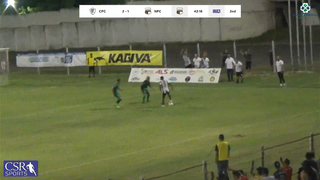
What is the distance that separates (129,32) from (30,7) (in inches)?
509

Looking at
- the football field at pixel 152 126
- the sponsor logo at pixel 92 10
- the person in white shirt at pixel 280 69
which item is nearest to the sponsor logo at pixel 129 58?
the football field at pixel 152 126

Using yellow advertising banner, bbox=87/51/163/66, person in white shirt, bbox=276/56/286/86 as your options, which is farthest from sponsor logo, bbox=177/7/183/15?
person in white shirt, bbox=276/56/286/86

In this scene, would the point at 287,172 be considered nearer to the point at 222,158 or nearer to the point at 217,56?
the point at 222,158

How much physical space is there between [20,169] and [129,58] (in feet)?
94.3

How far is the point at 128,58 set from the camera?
158ft

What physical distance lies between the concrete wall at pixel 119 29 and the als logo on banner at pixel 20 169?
4318cm

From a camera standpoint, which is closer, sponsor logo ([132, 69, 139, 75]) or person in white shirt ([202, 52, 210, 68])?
sponsor logo ([132, 69, 139, 75])

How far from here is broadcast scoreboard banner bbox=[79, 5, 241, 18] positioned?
52.8 metres

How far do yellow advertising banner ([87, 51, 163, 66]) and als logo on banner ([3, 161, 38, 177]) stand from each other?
89.9ft

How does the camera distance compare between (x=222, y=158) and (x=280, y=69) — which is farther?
(x=280, y=69)

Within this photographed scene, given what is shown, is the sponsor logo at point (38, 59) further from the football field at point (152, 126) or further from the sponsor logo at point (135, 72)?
the sponsor logo at point (135, 72)

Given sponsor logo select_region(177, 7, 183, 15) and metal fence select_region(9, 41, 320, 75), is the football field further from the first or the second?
sponsor logo select_region(177, 7, 183, 15)

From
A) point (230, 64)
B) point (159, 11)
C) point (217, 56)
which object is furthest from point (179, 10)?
point (230, 64)

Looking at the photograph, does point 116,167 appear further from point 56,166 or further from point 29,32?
point 29,32
